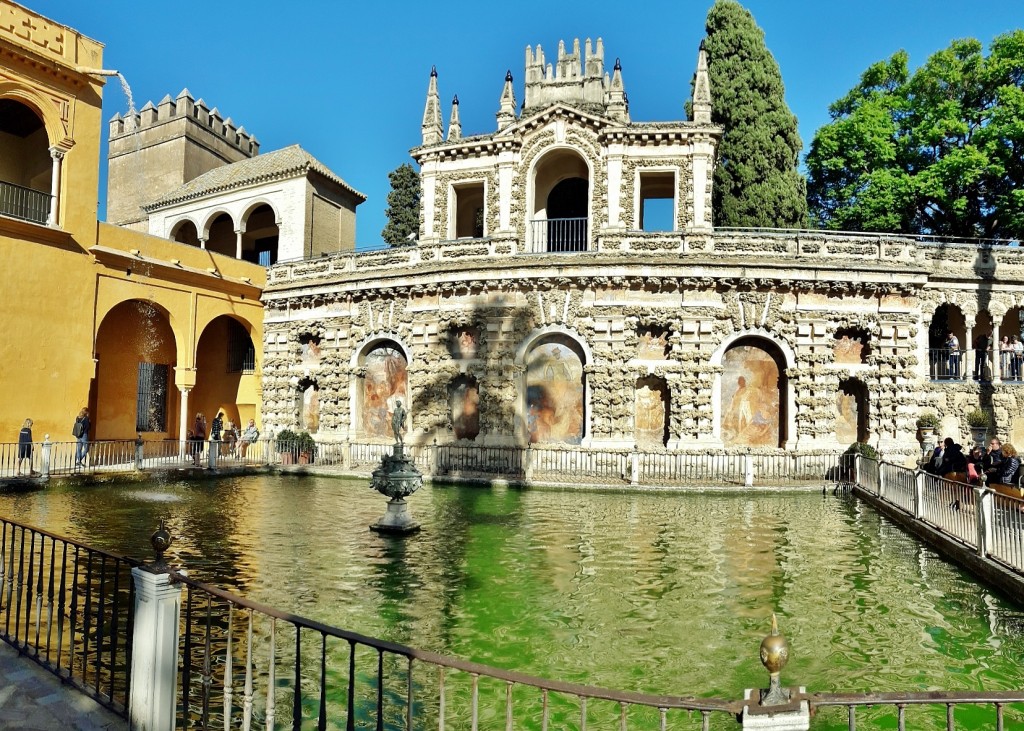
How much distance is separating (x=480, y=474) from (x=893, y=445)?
47.1 ft

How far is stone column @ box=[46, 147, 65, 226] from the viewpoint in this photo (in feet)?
70.9

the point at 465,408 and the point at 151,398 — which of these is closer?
the point at 465,408

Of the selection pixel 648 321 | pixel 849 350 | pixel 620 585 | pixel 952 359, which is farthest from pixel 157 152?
pixel 952 359

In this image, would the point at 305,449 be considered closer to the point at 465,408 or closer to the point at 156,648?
the point at 465,408

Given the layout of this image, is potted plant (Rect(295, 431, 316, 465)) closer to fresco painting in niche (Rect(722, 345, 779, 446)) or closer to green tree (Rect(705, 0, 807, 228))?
fresco painting in niche (Rect(722, 345, 779, 446))

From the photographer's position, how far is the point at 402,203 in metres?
44.6

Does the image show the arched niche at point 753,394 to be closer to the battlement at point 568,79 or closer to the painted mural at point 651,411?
the painted mural at point 651,411

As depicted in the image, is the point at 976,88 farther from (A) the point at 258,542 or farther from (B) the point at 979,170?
(A) the point at 258,542

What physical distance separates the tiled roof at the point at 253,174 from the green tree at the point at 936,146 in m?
24.6

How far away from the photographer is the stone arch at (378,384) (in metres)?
26.6

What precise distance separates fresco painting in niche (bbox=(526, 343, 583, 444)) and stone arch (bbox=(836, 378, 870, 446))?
361 inches

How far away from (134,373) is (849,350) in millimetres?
27431

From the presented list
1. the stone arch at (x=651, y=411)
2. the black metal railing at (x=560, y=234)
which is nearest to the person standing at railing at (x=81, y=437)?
the black metal railing at (x=560, y=234)

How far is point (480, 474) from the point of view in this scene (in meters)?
21.7
